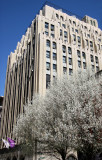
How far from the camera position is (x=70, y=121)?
17.3 metres

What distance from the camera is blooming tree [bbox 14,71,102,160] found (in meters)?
16.5

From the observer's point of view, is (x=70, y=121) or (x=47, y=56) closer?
(x=70, y=121)

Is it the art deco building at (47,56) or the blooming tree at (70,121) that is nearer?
the blooming tree at (70,121)

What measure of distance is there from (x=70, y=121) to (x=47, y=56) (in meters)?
23.8

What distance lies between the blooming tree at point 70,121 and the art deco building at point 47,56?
11406 mm

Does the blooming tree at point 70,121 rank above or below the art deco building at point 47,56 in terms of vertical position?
below

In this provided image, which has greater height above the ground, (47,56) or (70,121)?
(47,56)

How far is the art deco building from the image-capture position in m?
37.4

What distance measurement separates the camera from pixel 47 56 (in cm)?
3903

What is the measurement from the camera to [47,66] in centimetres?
3781

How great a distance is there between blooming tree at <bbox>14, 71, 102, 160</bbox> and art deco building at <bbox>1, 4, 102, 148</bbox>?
11406 millimetres

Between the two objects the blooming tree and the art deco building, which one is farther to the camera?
the art deco building

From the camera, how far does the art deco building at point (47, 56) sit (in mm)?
37397

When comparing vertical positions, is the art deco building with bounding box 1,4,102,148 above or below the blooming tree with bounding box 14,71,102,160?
above
